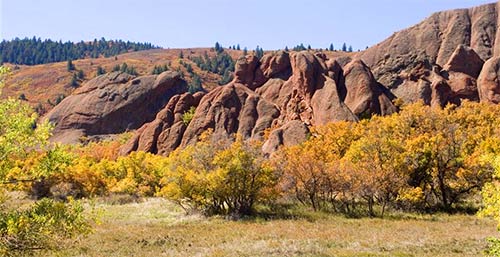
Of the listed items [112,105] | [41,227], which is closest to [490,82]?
[41,227]

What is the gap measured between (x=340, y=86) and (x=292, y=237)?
69701 millimetres

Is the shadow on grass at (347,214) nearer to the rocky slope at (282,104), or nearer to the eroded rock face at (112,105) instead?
the rocky slope at (282,104)

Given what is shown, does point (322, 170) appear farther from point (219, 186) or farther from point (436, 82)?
point (436, 82)

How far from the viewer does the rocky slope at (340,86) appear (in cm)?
9188

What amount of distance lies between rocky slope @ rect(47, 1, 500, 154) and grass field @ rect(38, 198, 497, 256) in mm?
36857

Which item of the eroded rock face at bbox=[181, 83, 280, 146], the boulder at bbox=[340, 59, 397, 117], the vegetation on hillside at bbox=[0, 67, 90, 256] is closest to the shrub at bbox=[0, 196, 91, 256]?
the vegetation on hillside at bbox=[0, 67, 90, 256]

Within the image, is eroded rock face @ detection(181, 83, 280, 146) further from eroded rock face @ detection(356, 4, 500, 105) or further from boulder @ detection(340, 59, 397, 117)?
eroded rock face @ detection(356, 4, 500, 105)

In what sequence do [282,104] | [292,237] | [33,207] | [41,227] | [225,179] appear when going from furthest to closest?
[282,104] < [225,179] < [292,237] < [33,207] < [41,227]

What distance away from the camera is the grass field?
2739cm

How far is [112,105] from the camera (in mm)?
146625

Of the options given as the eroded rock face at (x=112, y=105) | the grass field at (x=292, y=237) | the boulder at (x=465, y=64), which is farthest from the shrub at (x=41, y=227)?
the eroded rock face at (x=112, y=105)

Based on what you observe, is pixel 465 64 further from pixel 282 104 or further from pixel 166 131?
pixel 166 131

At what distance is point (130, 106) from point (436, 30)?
319 ft

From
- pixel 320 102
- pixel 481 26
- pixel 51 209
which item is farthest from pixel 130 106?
pixel 51 209
